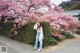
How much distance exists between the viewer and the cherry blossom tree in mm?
17672

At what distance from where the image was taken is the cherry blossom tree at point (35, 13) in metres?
17.7

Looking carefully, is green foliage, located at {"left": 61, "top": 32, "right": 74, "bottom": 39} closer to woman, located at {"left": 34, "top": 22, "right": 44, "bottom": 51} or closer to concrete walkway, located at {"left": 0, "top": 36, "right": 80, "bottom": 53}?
concrete walkway, located at {"left": 0, "top": 36, "right": 80, "bottom": 53}

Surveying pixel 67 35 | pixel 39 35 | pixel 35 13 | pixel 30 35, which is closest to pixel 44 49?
pixel 39 35

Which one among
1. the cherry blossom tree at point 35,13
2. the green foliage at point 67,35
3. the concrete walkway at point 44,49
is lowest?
the green foliage at point 67,35

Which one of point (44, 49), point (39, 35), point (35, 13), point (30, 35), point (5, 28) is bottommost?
point (44, 49)

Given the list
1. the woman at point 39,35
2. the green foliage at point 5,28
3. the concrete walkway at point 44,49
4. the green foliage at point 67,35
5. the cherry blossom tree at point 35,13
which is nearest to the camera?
the concrete walkway at point 44,49

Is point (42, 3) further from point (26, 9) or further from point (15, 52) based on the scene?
point (15, 52)

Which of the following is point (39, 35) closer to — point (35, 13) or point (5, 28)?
point (35, 13)

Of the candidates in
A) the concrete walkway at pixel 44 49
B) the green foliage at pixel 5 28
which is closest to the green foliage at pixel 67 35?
the concrete walkway at pixel 44 49

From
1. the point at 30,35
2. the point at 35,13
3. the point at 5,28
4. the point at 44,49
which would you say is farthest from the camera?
the point at 35,13

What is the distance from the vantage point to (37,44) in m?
14.8

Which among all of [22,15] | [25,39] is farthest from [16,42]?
[22,15]

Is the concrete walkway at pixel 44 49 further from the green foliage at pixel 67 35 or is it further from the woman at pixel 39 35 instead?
the green foliage at pixel 67 35

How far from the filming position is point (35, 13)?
61.8 feet
